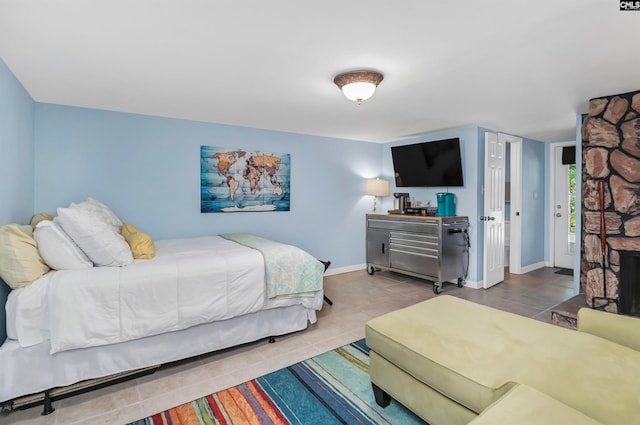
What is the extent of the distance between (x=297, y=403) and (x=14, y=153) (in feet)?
9.27

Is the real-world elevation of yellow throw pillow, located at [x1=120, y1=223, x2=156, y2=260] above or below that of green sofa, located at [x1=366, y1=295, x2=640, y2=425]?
above

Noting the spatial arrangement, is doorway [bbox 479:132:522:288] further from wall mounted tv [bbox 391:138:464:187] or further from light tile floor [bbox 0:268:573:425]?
wall mounted tv [bbox 391:138:464:187]

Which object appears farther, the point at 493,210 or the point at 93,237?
the point at 493,210

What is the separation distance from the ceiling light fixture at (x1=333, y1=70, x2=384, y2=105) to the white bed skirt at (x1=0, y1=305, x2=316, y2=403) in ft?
6.31

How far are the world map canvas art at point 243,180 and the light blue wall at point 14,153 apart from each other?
1.62 metres

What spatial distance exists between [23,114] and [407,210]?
454 cm

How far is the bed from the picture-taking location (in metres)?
1.95

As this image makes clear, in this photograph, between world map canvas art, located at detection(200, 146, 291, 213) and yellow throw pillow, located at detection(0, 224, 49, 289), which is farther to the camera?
world map canvas art, located at detection(200, 146, 291, 213)

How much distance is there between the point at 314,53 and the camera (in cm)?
214

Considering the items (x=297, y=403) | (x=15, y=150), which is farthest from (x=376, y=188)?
(x=15, y=150)

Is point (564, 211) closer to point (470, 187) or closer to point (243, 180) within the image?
point (470, 187)

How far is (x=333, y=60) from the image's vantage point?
2.25 meters

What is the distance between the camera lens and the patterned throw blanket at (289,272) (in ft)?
9.01

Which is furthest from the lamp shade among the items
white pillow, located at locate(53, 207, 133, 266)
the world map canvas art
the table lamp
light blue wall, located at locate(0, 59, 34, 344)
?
light blue wall, located at locate(0, 59, 34, 344)
